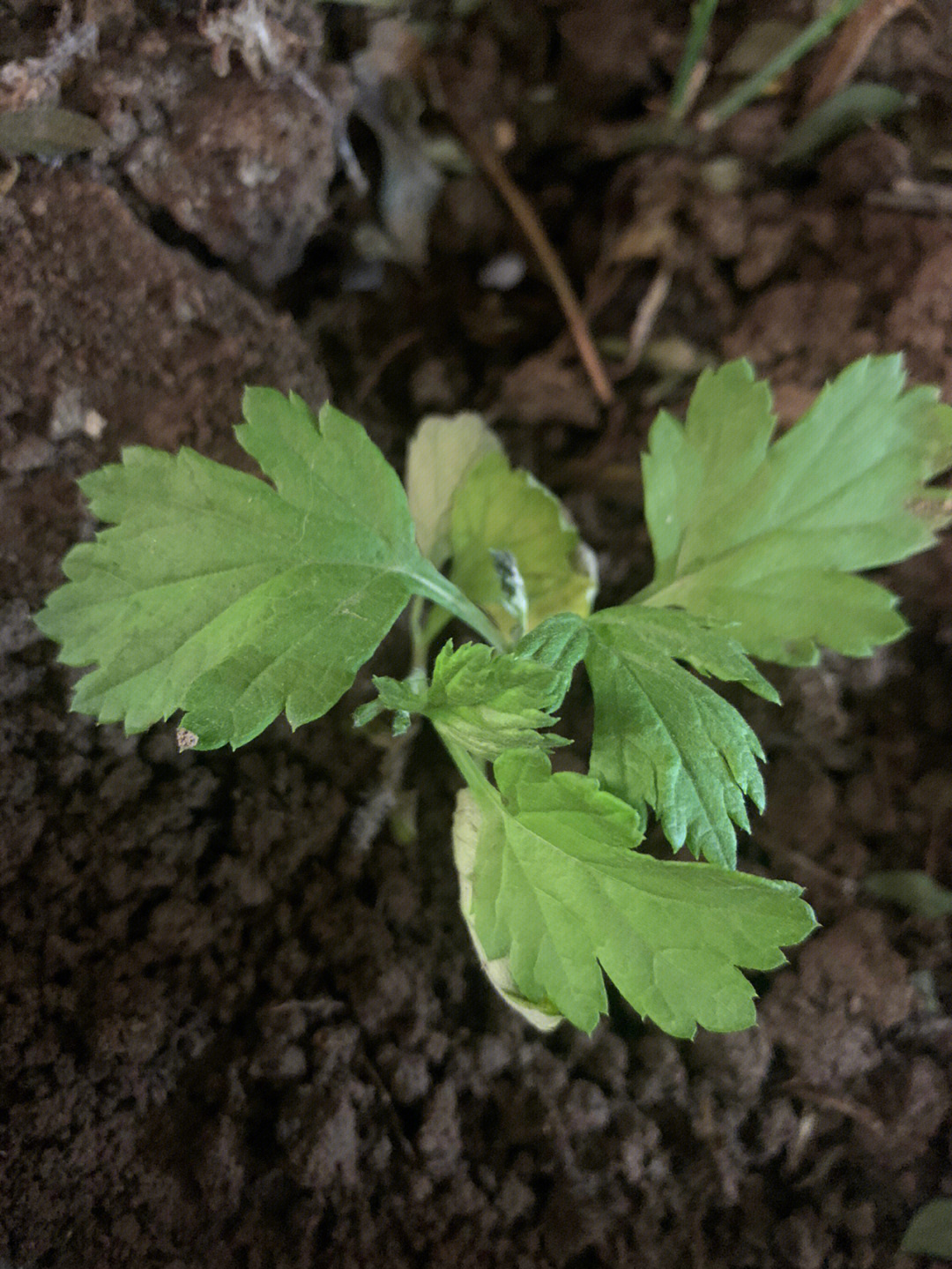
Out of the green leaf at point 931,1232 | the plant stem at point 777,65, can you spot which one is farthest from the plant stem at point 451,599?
the plant stem at point 777,65

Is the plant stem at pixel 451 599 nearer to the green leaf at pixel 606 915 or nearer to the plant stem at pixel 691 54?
the green leaf at pixel 606 915

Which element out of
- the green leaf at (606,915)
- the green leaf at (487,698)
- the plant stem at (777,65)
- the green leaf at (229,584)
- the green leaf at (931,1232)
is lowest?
the green leaf at (931,1232)

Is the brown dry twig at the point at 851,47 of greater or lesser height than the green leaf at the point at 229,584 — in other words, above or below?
above

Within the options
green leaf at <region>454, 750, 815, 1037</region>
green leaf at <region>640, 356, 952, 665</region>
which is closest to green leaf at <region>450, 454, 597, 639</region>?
green leaf at <region>640, 356, 952, 665</region>

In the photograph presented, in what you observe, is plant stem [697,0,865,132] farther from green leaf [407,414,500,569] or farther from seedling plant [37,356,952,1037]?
green leaf [407,414,500,569]

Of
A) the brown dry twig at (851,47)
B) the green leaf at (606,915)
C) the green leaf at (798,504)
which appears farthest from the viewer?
the brown dry twig at (851,47)

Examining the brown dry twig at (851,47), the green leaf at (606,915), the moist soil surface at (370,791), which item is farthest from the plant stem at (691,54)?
the green leaf at (606,915)

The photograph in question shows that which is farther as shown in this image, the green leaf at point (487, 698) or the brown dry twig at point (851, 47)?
the brown dry twig at point (851, 47)

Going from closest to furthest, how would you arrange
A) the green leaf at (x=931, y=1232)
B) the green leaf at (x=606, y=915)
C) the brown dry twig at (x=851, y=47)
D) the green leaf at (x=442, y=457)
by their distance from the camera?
1. the green leaf at (x=606, y=915)
2. the green leaf at (x=931, y=1232)
3. the green leaf at (x=442, y=457)
4. the brown dry twig at (x=851, y=47)

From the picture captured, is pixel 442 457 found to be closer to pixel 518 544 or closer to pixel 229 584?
pixel 518 544

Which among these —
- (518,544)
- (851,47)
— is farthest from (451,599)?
(851,47)
